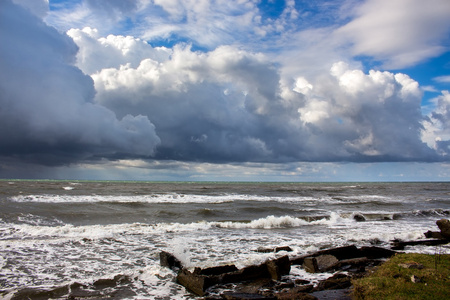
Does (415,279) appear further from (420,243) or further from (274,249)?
(420,243)

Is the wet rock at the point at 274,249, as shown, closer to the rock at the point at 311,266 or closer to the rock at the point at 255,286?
the rock at the point at 311,266

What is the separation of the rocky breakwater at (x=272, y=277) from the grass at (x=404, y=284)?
2.13ft

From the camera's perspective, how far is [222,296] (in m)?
7.68

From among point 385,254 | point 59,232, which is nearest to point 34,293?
point 59,232

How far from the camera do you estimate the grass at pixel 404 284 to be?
7036 mm

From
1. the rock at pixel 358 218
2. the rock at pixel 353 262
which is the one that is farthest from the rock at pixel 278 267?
the rock at pixel 358 218

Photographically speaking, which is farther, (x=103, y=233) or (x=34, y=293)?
(x=103, y=233)

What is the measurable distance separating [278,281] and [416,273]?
3.79m

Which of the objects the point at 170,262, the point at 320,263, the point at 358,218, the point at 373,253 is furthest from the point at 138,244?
the point at 358,218

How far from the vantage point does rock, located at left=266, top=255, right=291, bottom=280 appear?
31.7ft

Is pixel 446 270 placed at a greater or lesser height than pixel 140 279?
greater

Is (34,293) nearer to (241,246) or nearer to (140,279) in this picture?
(140,279)

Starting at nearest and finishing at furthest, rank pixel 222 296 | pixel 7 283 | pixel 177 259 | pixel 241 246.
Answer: pixel 222 296 < pixel 7 283 < pixel 177 259 < pixel 241 246

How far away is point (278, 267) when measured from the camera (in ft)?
32.2
